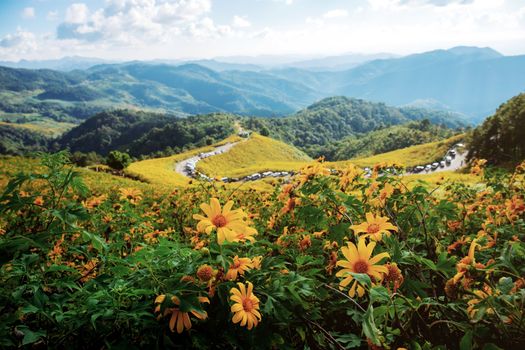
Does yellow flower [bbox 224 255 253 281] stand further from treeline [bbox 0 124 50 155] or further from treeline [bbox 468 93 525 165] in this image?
treeline [bbox 0 124 50 155]

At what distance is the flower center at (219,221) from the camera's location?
1.83 m

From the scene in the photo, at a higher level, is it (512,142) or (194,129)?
(512,142)

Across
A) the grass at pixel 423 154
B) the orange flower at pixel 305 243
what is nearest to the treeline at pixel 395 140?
the grass at pixel 423 154

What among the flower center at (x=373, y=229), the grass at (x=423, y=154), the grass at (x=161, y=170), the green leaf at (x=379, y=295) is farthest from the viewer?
the grass at (x=423, y=154)

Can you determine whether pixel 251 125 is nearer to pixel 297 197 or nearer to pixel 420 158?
pixel 420 158

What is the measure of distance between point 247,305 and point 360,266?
58 centimetres

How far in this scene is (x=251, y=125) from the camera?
137m

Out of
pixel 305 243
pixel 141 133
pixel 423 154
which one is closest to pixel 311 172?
pixel 305 243

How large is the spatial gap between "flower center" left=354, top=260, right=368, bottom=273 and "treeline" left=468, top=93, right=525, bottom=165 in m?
38.1

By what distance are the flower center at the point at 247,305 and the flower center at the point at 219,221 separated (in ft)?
1.35

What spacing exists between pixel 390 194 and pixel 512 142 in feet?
139

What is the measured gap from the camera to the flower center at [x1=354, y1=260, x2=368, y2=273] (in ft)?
5.64

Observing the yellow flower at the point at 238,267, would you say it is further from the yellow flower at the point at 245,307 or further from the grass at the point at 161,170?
the grass at the point at 161,170

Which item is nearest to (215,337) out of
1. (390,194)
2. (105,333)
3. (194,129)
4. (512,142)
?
(105,333)
